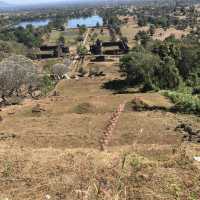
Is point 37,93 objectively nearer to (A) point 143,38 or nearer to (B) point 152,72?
(B) point 152,72

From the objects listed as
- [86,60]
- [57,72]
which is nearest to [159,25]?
[86,60]

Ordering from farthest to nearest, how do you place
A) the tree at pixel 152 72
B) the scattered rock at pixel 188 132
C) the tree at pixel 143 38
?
the tree at pixel 143 38 < the tree at pixel 152 72 < the scattered rock at pixel 188 132

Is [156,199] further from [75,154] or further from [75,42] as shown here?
[75,42]

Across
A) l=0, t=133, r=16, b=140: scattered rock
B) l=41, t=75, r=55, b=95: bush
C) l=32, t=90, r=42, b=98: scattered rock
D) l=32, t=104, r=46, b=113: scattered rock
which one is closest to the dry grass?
l=0, t=133, r=16, b=140: scattered rock

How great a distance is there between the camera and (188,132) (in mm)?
17078

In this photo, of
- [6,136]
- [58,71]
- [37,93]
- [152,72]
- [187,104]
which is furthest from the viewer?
[58,71]

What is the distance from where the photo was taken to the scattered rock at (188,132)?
1590cm

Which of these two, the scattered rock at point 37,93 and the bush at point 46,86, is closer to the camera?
the scattered rock at point 37,93

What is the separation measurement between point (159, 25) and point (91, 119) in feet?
369

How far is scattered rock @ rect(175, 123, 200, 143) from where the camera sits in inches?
626

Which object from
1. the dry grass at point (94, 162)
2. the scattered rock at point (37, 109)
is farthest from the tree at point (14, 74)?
the dry grass at point (94, 162)

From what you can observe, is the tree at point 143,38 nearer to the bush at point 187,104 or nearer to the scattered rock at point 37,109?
the bush at point 187,104

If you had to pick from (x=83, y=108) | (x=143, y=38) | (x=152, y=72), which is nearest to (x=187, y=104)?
(x=83, y=108)

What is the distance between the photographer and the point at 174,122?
63.2 feet
